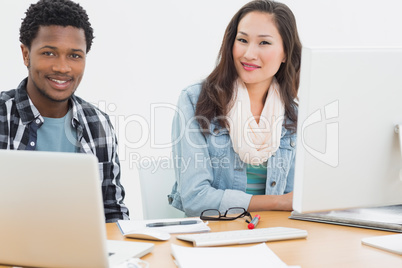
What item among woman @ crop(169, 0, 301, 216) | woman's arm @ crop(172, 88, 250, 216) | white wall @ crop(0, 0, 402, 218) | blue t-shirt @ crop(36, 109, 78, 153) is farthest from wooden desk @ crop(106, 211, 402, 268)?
white wall @ crop(0, 0, 402, 218)

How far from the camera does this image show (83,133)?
2.02 m

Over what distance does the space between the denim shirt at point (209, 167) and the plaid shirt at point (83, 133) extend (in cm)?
23

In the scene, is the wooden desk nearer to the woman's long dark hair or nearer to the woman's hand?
the woman's hand

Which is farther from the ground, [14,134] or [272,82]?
[272,82]

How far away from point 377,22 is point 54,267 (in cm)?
325

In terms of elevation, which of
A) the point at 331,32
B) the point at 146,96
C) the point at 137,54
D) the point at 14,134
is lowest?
the point at 14,134

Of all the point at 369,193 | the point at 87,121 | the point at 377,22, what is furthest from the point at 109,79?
the point at 369,193

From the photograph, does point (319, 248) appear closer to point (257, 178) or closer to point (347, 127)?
point (347, 127)

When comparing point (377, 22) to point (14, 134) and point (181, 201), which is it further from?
point (14, 134)

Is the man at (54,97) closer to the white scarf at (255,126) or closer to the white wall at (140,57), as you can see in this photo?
the white scarf at (255,126)

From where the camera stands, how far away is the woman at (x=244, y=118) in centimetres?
202

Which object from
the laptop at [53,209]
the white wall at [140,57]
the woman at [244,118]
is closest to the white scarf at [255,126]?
the woman at [244,118]

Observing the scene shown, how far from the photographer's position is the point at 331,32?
369cm

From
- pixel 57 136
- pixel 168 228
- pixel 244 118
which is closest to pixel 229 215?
pixel 168 228
